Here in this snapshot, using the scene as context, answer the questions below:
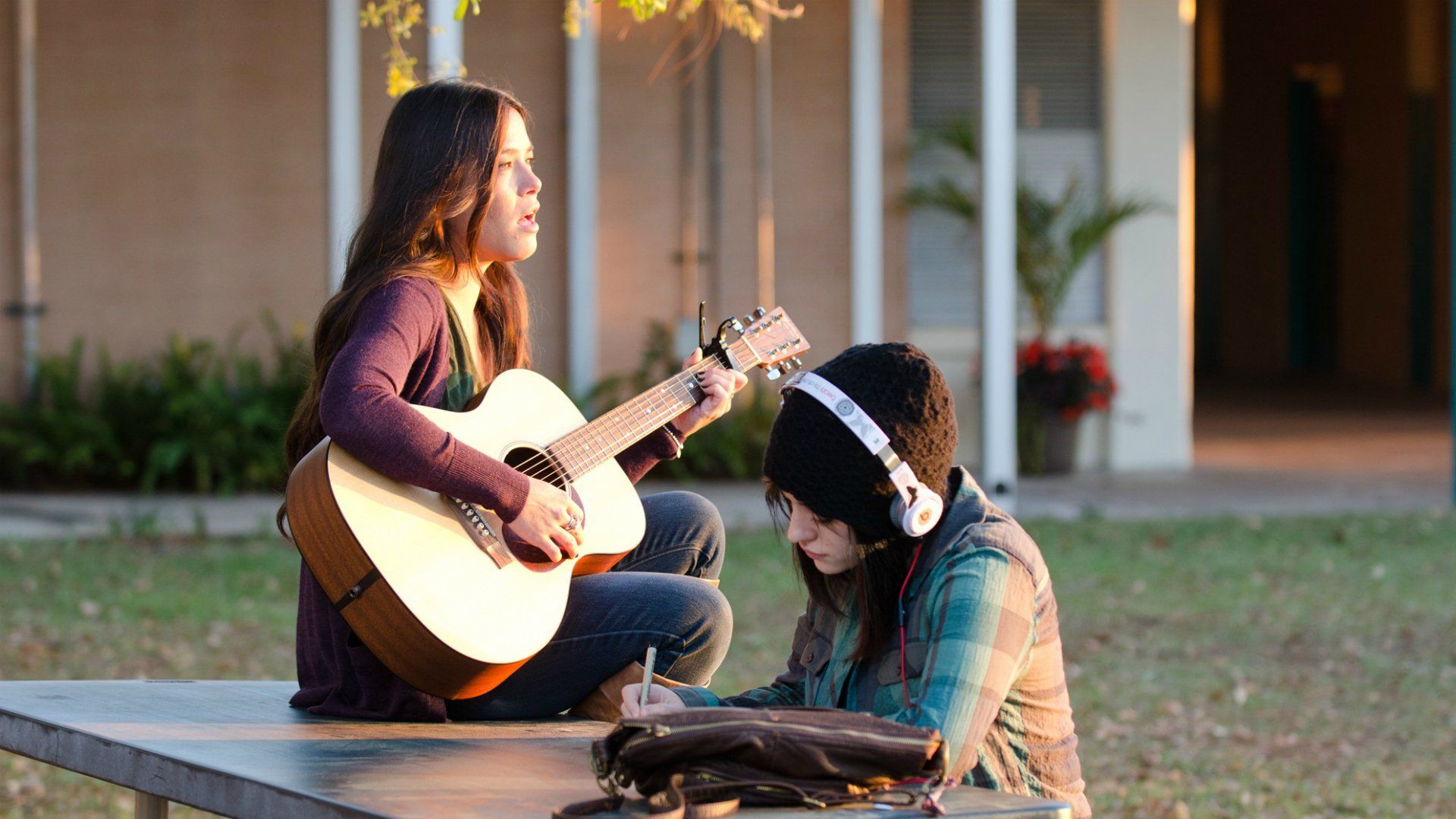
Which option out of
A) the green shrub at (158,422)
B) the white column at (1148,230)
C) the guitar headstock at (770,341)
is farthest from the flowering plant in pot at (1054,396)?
the guitar headstock at (770,341)

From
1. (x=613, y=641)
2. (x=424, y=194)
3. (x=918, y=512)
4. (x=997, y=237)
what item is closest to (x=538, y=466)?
(x=613, y=641)

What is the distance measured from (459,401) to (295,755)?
884 millimetres

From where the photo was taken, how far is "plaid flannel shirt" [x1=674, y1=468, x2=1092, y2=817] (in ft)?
7.37

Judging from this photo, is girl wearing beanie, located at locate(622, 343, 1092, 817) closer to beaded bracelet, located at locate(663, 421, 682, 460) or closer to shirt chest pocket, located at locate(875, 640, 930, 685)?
shirt chest pocket, located at locate(875, 640, 930, 685)

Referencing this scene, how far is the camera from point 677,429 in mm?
3461

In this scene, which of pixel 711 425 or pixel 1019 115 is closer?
pixel 711 425

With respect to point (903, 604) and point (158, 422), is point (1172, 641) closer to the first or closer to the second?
point (903, 604)

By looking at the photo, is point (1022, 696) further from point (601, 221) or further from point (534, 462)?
point (601, 221)

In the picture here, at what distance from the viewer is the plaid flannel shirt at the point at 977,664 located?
2246 mm

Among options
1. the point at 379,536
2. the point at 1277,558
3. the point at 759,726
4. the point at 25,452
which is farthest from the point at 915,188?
the point at 759,726

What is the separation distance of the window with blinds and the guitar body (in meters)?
8.03

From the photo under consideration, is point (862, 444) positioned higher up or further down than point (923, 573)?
higher up

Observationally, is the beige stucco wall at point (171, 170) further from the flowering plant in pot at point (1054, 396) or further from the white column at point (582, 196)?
the flowering plant in pot at point (1054, 396)

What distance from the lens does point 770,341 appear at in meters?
3.48
